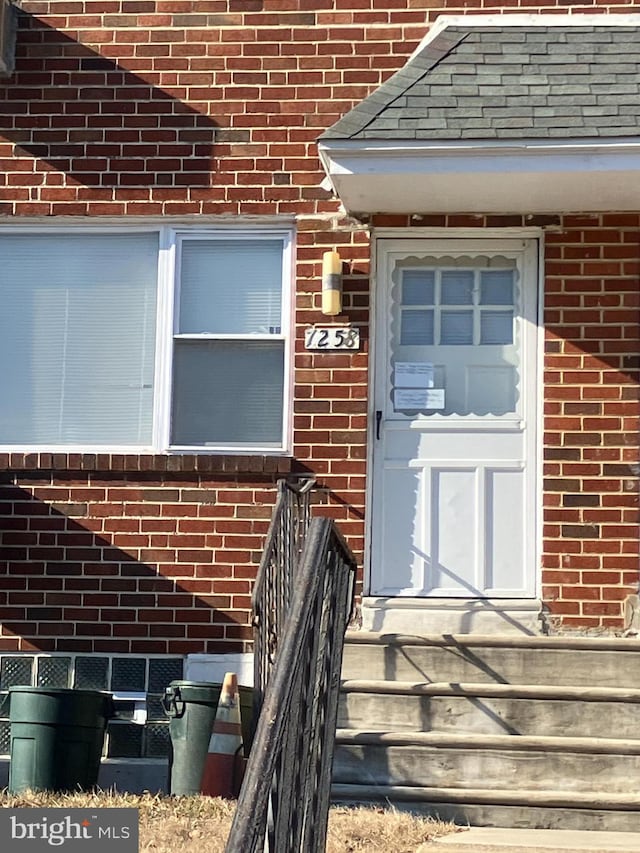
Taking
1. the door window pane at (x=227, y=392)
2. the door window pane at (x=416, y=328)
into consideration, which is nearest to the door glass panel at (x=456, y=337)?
the door window pane at (x=416, y=328)

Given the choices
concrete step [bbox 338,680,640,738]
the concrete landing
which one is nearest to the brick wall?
concrete step [bbox 338,680,640,738]

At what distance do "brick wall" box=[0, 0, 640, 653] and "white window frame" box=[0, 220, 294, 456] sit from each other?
98mm

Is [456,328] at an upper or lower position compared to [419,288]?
lower

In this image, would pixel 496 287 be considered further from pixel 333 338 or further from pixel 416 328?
pixel 333 338

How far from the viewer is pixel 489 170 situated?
7.14m

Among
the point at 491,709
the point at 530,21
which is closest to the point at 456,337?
the point at 530,21

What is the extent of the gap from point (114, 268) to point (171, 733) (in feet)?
9.67

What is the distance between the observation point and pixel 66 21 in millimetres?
8328

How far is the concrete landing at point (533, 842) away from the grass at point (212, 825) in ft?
0.32

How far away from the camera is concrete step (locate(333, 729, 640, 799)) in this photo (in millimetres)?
6062

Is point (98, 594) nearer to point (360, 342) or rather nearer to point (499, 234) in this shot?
point (360, 342)

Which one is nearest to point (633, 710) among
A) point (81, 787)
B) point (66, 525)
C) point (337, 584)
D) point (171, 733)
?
point (337, 584)

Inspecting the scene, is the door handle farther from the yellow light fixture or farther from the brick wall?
the yellow light fixture

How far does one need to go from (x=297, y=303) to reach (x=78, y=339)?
1.38m
